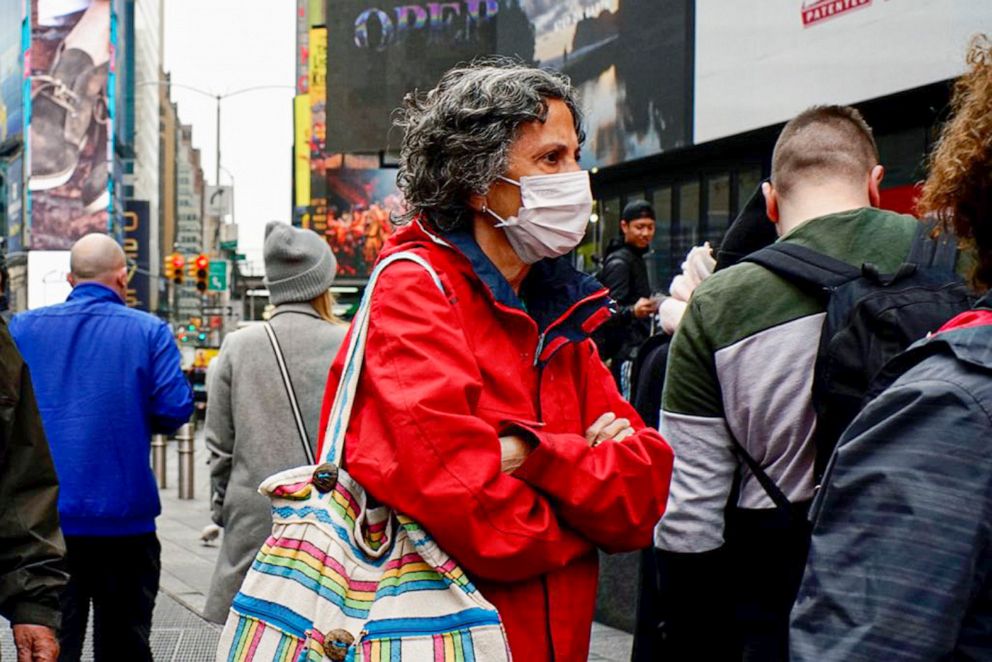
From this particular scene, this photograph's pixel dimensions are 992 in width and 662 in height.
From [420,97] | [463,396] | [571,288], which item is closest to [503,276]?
[571,288]

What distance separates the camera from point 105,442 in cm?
530

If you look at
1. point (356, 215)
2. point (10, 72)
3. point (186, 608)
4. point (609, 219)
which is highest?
point (10, 72)

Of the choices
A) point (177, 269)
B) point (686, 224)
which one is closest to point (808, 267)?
point (686, 224)

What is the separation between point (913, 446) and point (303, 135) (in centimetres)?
8348

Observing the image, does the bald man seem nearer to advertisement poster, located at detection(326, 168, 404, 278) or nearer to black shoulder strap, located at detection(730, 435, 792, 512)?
black shoulder strap, located at detection(730, 435, 792, 512)

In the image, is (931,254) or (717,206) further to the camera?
(717,206)

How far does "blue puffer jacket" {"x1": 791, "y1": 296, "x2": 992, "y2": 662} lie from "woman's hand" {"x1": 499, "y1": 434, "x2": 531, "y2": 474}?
0.84 m

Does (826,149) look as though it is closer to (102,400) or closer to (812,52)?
(102,400)

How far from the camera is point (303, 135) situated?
273 ft

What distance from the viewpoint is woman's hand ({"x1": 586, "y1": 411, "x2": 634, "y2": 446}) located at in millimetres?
2580

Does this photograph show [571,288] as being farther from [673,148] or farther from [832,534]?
[673,148]

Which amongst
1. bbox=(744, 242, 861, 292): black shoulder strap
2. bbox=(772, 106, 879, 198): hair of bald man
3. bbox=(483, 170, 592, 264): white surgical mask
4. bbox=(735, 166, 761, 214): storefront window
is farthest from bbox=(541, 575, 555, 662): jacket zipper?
bbox=(735, 166, 761, 214): storefront window

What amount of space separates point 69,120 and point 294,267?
98.7 metres

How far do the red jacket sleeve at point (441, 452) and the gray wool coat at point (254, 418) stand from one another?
2520 millimetres
